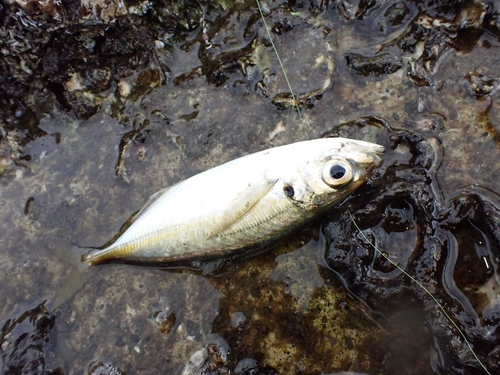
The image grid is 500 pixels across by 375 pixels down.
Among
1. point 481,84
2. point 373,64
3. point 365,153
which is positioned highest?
point 373,64

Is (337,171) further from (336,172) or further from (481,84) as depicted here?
(481,84)

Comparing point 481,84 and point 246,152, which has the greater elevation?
point 246,152

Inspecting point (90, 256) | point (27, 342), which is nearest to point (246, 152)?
point (90, 256)

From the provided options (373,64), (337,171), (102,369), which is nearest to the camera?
(337,171)

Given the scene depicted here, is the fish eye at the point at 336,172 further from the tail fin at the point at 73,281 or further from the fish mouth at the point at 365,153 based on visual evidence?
the tail fin at the point at 73,281

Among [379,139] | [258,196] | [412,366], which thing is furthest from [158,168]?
[412,366]

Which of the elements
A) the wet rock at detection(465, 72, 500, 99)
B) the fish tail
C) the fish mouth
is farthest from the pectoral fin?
the wet rock at detection(465, 72, 500, 99)

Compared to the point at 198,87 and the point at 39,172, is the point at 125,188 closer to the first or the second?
the point at 39,172
